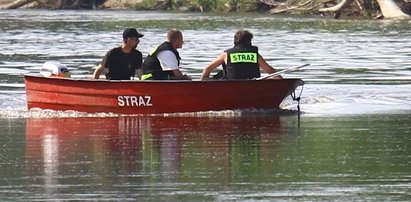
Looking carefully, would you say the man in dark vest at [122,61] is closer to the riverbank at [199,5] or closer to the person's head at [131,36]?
the person's head at [131,36]

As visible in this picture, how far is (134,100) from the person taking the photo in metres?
21.5

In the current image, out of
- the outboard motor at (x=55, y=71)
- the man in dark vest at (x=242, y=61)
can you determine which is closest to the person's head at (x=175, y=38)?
the man in dark vest at (x=242, y=61)

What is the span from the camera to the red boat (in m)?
21.3

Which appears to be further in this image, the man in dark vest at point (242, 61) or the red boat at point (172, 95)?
the man in dark vest at point (242, 61)

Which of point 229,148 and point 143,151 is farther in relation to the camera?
point 229,148

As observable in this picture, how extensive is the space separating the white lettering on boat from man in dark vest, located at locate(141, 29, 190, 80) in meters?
0.51

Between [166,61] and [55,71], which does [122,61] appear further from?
[55,71]

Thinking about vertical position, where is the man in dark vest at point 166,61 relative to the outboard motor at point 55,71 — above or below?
above

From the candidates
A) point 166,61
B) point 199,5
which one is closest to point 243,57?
point 166,61

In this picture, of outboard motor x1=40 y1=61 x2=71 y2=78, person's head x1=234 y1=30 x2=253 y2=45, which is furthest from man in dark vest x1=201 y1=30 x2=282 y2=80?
outboard motor x1=40 y1=61 x2=71 y2=78

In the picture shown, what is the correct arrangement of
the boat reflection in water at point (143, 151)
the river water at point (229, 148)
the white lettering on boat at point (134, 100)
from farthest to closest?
the white lettering on boat at point (134, 100)
the boat reflection in water at point (143, 151)
the river water at point (229, 148)

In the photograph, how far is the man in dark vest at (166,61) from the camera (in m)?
21.7

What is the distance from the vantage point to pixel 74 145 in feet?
56.4

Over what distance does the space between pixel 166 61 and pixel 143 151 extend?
17.8 ft
